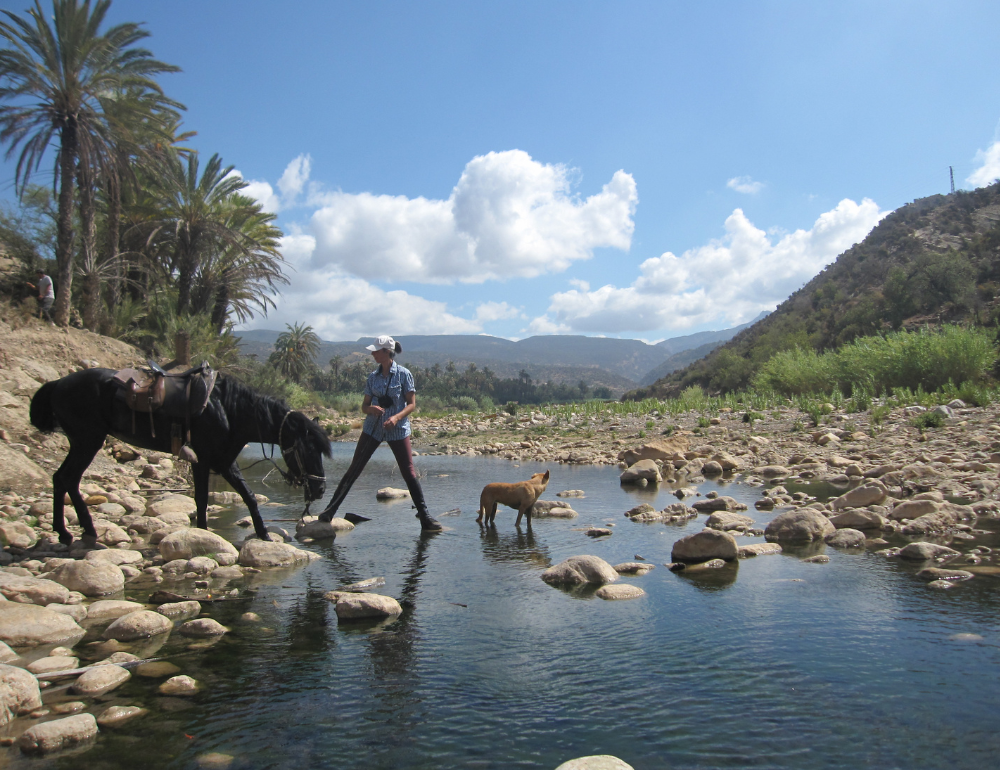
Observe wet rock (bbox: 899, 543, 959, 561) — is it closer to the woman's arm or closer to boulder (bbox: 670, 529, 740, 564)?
boulder (bbox: 670, 529, 740, 564)

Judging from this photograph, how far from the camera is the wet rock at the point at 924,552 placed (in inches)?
210

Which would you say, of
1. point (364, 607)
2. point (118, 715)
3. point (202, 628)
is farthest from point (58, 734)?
point (364, 607)

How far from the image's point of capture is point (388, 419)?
7168 millimetres

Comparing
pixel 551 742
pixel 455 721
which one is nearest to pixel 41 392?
pixel 455 721

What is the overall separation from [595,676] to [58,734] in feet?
8.55

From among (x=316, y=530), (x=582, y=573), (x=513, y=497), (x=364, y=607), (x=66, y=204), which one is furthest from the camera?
(x=66, y=204)

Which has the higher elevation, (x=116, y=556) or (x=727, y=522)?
(x=116, y=556)

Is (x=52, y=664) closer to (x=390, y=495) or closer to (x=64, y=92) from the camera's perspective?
(x=390, y=495)

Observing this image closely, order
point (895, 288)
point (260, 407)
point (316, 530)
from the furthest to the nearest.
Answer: point (895, 288) < point (316, 530) < point (260, 407)

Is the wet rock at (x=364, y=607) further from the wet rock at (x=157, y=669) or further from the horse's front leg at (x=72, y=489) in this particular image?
the horse's front leg at (x=72, y=489)

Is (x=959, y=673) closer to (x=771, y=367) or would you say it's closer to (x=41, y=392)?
(x=41, y=392)

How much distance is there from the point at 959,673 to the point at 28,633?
5.51 metres

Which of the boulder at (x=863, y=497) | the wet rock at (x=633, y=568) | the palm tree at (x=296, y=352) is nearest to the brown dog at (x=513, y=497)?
the wet rock at (x=633, y=568)

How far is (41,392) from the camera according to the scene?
5863mm
